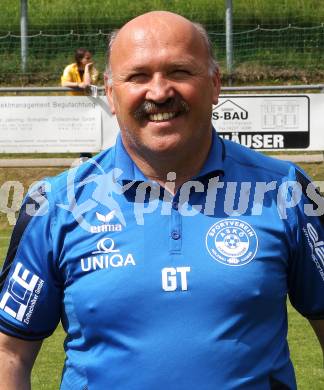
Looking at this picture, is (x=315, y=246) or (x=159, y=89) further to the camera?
(x=315, y=246)

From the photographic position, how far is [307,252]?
303cm

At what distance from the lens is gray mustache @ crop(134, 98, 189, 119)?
9.36 ft

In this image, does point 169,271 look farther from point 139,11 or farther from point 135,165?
point 139,11

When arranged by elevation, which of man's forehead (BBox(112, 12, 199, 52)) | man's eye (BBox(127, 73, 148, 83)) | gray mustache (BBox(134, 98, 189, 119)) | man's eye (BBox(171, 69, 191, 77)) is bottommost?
gray mustache (BBox(134, 98, 189, 119))

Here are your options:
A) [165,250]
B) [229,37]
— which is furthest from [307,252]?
[229,37]

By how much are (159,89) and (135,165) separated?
12.8 inches

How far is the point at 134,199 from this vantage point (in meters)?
3.05

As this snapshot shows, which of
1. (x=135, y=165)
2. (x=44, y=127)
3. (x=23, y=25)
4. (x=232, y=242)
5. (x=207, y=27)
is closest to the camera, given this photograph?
(x=232, y=242)

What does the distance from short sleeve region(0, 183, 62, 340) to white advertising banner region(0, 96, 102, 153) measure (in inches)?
444

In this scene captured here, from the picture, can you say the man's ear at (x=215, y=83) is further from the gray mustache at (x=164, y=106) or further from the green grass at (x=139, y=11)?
the green grass at (x=139, y=11)

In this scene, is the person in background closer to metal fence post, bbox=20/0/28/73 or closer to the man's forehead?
metal fence post, bbox=20/0/28/73

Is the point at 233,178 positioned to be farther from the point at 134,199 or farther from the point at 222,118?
the point at 222,118

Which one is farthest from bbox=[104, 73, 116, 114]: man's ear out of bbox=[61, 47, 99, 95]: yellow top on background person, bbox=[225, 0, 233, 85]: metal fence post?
bbox=[225, 0, 233, 85]: metal fence post

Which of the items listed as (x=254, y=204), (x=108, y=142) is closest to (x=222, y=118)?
(x=108, y=142)
